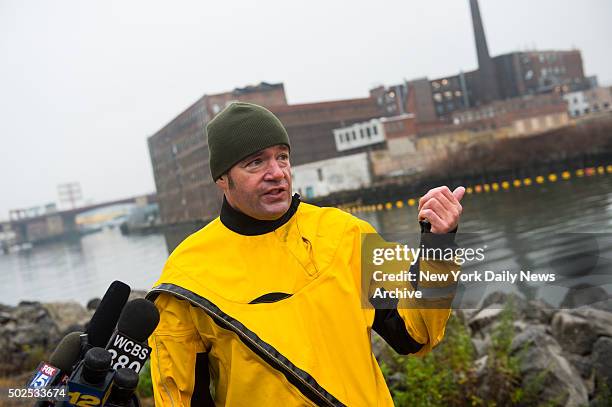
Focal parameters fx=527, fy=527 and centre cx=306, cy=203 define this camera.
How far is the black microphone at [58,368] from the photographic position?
1.26 meters

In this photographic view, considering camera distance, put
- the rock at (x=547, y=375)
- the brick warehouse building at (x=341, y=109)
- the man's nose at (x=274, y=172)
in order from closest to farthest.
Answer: the man's nose at (x=274, y=172) < the rock at (x=547, y=375) < the brick warehouse building at (x=341, y=109)

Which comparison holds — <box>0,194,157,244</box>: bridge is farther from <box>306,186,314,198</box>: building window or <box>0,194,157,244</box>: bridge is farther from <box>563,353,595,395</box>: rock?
<box>563,353,595,395</box>: rock

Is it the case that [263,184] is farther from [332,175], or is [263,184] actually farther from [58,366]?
[332,175]

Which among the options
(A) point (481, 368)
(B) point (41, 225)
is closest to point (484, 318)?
(A) point (481, 368)

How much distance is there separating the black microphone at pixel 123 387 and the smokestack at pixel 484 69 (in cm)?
7159

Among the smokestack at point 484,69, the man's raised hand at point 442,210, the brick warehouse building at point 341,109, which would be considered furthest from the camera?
the smokestack at point 484,69

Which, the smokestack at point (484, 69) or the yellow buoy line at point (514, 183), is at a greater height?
the smokestack at point (484, 69)

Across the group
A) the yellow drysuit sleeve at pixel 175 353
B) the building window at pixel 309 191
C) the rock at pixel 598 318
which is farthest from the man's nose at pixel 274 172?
the building window at pixel 309 191

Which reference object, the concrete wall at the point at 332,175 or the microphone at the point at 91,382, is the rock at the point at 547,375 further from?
the concrete wall at the point at 332,175

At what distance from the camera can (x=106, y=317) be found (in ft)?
4.55

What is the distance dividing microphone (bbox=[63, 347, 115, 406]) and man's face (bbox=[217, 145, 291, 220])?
759 millimetres

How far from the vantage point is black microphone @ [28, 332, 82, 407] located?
1257mm

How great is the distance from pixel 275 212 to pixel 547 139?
5620 cm

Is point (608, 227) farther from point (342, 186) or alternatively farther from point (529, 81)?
point (529, 81)
